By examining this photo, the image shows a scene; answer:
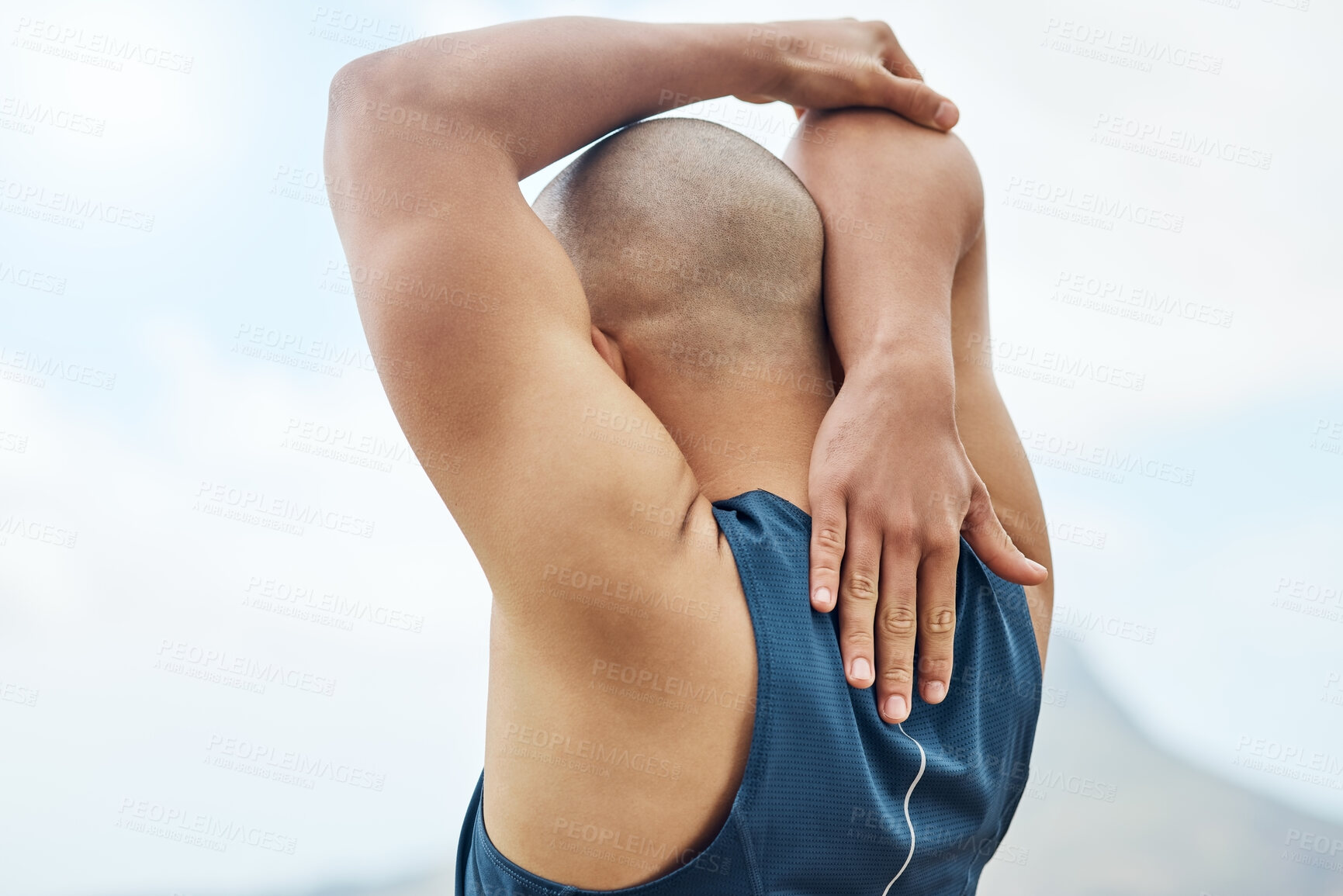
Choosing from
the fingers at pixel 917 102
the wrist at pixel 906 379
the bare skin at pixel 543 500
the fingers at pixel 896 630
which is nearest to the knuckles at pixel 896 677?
the fingers at pixel 896 630

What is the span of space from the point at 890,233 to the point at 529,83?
42cm

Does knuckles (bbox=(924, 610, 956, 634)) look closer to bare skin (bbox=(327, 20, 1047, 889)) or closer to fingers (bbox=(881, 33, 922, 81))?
bare skin (bbox=(327, 20, 1047, 889))

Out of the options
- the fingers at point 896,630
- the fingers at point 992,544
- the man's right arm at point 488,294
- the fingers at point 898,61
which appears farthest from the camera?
the fingers at point 898,61

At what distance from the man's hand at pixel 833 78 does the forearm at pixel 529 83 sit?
0.41 ft

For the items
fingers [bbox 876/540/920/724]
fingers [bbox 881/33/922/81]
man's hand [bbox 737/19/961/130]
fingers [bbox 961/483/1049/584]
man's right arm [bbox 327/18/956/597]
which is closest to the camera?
man's right arm [bbox 327/18/956/597]

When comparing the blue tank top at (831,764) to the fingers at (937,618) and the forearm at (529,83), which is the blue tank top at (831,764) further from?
the forearm at (529,83)

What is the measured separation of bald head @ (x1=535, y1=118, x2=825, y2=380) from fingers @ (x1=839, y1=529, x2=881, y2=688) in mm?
217

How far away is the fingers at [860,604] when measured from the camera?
2.72 ft

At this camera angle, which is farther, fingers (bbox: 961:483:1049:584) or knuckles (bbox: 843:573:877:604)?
fingers (bbox: 961:483:1049:584)

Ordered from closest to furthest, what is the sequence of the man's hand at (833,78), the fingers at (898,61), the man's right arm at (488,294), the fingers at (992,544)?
the man's right arm at (488,294) < the fingers at (992,544) < the man's hand at (833,78) < the fingers at (898,61)

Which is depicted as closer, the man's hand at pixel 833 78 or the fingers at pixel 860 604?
the fingers at pixel 860 604

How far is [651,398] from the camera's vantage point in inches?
37.4

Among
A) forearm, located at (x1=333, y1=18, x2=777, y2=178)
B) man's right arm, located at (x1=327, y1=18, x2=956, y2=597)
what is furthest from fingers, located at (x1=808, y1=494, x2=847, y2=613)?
forearm, located at (x1=333, y1=18, x2=777, y2=178)

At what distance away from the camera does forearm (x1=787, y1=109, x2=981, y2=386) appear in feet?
3.22
